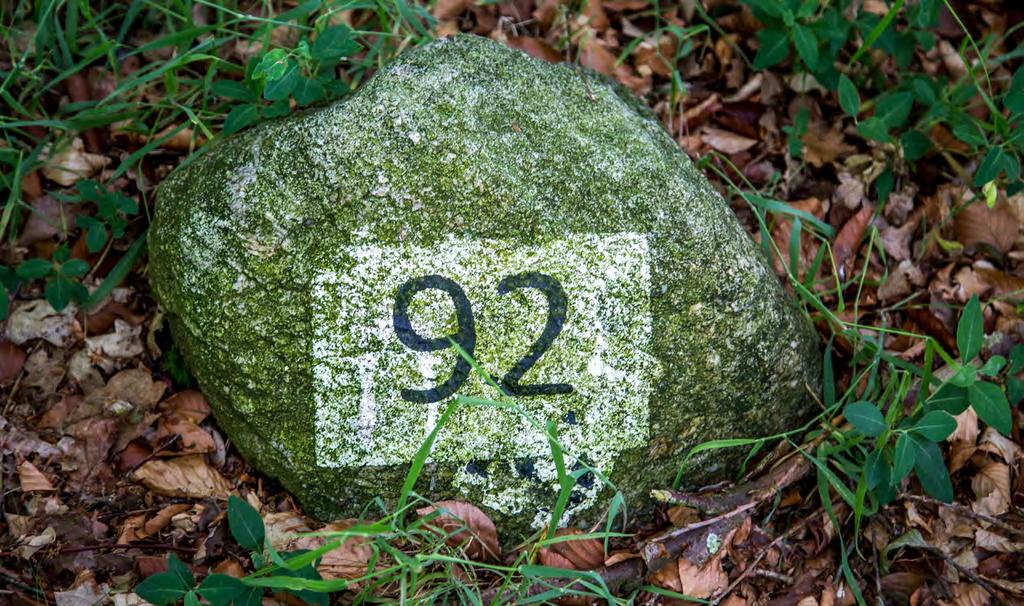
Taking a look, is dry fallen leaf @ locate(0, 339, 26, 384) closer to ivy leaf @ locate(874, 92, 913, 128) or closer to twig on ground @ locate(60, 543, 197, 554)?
twig on ground @ locate(60, 543, 197, 554)

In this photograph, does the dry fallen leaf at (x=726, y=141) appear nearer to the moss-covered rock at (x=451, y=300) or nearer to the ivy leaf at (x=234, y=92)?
the moss-covered rock at (x=451, y=300)

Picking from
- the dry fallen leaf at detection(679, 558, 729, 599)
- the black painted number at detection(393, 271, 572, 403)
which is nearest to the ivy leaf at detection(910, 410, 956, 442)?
the dry fallen leaf at detection(679, 558, 729, 599)

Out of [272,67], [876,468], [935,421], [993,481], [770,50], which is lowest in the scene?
[993,481]

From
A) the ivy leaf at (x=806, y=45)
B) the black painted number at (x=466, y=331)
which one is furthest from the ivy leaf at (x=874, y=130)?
the black painted number at (x=466, y=331)

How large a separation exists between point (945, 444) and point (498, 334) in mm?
1255

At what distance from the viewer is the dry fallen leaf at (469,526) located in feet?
5.93

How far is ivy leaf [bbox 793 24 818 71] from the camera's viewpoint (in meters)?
2.34

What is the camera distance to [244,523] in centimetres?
164

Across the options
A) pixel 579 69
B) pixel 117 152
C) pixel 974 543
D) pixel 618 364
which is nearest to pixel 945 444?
pixel 974 543

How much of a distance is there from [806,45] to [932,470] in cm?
125

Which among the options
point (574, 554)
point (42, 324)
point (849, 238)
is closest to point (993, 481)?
point (849, 238)

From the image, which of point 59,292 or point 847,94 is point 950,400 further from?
point 59,292

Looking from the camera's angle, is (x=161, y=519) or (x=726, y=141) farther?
(x=726, y=141)

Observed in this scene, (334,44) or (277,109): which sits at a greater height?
(334,44)
